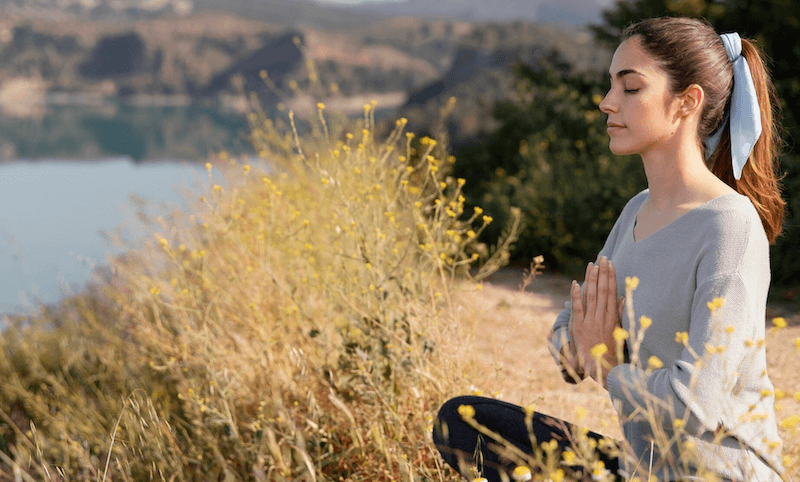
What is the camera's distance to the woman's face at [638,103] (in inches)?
54.7

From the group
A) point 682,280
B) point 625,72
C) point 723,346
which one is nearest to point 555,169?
point 625,72

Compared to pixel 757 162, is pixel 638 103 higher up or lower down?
higher up

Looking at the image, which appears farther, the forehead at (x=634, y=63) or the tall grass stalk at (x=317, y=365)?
the tall grass stalk at (x=317, y=365)

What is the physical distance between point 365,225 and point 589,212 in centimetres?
379

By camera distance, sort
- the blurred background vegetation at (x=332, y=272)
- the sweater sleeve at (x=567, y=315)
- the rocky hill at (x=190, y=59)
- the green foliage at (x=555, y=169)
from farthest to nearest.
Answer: the rocky hill at (x=190, y=59) < the green foliage at (x=555, y=169) < the blurred background vegetation at (x=332, y=272) < the sweater sleeve at (x=567, y=315)

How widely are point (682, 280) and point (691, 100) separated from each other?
0.45 m

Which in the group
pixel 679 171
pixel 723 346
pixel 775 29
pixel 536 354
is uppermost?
pixel 775 29

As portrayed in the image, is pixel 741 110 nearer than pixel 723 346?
No

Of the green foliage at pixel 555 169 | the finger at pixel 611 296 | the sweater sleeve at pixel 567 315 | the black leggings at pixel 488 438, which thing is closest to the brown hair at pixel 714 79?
the sweater sleeve at pixel 567 315

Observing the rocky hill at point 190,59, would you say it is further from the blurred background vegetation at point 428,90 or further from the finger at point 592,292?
the finger at point 592,292

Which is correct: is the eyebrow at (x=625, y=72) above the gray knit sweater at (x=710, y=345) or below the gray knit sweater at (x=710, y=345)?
above

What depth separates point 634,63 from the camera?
1422 millimetres

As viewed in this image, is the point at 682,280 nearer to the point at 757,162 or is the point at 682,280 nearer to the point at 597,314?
the point at 597,314

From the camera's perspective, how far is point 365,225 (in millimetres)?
2328
